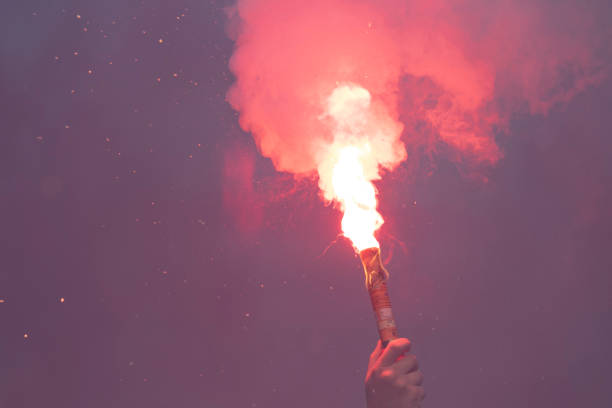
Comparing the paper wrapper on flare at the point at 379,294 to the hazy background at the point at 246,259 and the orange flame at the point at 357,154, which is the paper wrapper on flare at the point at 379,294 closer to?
the orange flame at the point at 357,154

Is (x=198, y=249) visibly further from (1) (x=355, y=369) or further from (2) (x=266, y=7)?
(2) (x=266, y=7)

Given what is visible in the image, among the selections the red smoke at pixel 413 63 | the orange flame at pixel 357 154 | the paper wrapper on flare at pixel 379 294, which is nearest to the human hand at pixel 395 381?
the paper wrapper on flare at pixel 379 294

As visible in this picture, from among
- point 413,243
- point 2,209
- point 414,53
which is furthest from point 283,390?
point 414,53

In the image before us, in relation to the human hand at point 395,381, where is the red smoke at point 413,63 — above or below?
above

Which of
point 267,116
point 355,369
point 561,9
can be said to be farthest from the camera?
point 561,9

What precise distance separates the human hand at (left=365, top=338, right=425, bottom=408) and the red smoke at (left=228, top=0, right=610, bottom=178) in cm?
274

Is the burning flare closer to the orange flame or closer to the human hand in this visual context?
the orange flame

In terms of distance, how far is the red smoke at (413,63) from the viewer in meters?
5.13

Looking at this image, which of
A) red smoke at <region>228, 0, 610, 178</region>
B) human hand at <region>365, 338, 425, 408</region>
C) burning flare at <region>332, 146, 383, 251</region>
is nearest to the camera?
human hand at <region>365, 338, 425, 408</region>

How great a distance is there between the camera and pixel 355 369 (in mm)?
5750

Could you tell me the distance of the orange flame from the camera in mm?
3518

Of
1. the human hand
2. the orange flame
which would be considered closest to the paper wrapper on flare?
the orange flame

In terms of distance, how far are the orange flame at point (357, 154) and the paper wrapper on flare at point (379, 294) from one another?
113 millimetres

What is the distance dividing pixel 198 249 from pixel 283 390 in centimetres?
201
